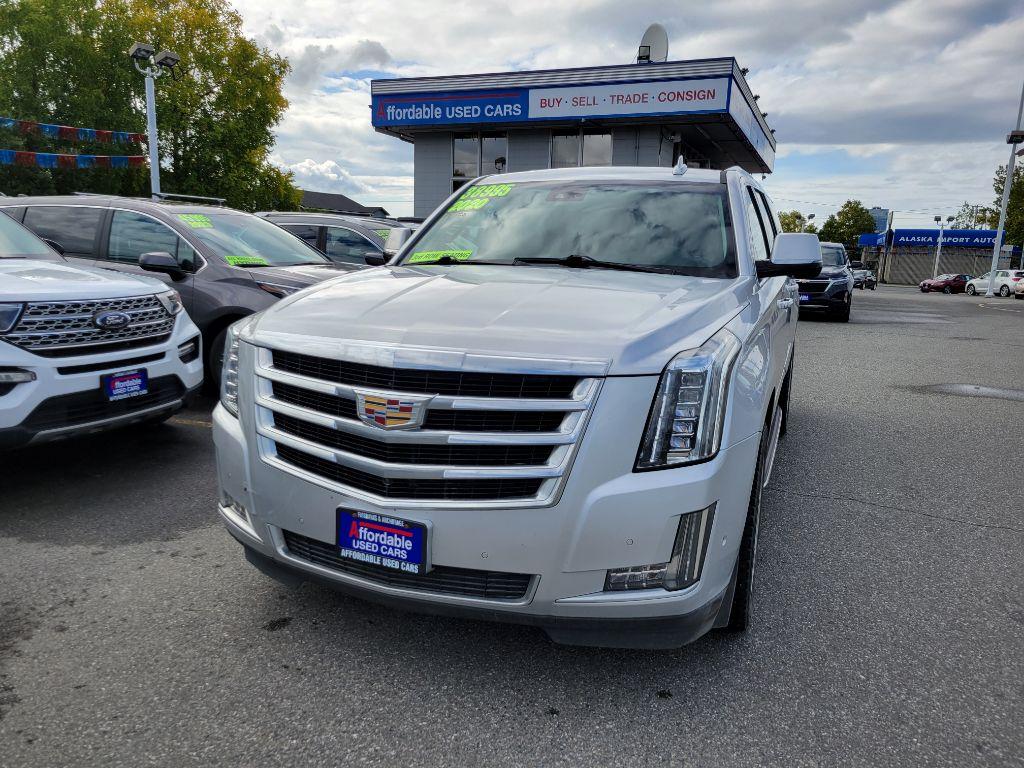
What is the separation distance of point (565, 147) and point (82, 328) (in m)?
22.2

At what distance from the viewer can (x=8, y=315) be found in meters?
3.87

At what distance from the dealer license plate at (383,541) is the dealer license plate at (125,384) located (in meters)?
2.70

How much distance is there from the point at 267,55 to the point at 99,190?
1123 cm

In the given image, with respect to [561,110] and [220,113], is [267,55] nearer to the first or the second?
[220,113]

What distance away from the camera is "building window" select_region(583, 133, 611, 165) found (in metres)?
24.2

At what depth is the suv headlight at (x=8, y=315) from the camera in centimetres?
→ 385

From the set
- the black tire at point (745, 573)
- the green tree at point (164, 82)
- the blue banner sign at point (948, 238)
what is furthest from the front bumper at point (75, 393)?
the blue banner sign at point (948, 238)

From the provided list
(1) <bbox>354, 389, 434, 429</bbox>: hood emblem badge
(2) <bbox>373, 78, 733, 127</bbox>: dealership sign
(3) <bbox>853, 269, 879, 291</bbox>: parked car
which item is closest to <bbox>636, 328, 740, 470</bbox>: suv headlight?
(1) <bbox>354, 389, 434, 429</bbox>: hood emblem badge

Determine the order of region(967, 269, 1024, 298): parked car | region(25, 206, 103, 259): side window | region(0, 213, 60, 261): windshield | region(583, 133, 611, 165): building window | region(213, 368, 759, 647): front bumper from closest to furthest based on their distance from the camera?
region(213, 368, 759, 647): front bumper → region(0, 213, 60, 261): windshield → region(25, 206, 103, 259): side window → region(583, 133, 611, 165): building window → region(967, 269, 1024, 298): parked car

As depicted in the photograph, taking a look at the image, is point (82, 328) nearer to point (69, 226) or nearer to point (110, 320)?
point (110, 320)

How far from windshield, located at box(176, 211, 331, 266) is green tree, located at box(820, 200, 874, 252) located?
97.2 m

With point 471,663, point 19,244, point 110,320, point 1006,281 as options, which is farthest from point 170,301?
point 1006,281

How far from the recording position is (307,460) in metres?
2.44

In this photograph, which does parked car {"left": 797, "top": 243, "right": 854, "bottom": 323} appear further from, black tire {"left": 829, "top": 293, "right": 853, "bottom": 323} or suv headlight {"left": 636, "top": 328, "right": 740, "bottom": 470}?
suv headlight {"left": 636, "top": 328, "right": 740, "bottom": 470}
